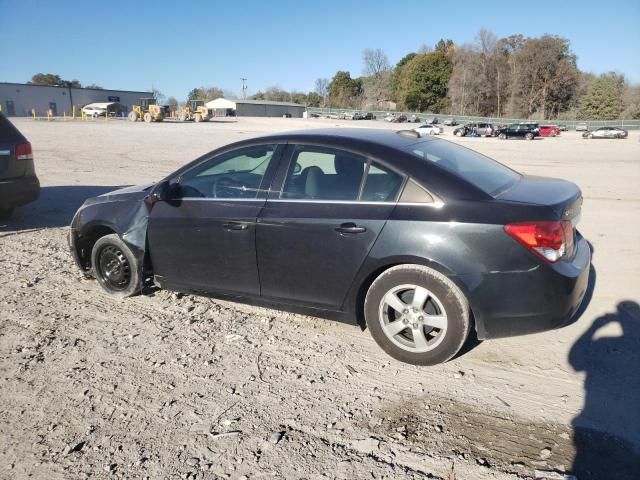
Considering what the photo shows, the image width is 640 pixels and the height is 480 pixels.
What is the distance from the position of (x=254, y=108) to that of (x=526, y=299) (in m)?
108

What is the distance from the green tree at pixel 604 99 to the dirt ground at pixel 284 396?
261ft

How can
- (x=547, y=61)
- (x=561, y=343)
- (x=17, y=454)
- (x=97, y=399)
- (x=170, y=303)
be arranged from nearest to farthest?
(x=17, y=454) < (x=97, y=399) < (x=561, y=343) < (x=170, y=303) < (x=547, y=61)

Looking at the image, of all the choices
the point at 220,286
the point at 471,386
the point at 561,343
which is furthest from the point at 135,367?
the point at 561,343

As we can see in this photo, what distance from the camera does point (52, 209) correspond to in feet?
28.6

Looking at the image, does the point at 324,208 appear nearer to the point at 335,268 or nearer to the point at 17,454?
the point at 335,268

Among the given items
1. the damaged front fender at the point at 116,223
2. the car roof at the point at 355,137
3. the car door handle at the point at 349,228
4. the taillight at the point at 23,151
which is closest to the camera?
the car door handle at the point at 349,228

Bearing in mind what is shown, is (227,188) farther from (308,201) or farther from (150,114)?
(150,114)

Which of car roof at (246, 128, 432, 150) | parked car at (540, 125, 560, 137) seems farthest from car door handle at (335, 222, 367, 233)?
parked car at (540, 125, 560, 137)

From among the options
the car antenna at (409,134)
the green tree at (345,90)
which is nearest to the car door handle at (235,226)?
the car antenna at (409,134)

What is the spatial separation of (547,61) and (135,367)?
9001 cm

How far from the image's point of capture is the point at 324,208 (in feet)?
11.8

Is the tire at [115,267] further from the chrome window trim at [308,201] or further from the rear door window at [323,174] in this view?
the rear door window at [323,174]

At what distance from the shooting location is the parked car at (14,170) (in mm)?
6824

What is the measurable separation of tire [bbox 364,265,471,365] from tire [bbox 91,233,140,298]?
7.98ft
